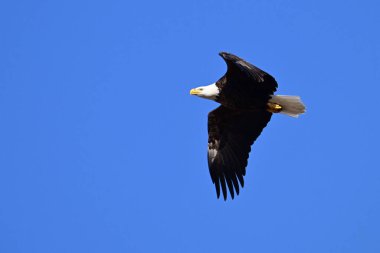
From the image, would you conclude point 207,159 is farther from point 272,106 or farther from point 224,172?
point 272,106

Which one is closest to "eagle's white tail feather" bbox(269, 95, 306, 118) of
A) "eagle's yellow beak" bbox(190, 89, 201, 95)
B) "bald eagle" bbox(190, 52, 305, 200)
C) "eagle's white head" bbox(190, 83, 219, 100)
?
"bald eagle" bbox(190, 52, 305, 200)

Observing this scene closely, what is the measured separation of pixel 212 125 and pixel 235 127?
0.46 meters

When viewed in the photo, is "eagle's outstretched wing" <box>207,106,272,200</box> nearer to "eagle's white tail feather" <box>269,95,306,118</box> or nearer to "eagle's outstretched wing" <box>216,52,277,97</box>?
"eagle's white tail feather" <box>269,95,306,118</box>

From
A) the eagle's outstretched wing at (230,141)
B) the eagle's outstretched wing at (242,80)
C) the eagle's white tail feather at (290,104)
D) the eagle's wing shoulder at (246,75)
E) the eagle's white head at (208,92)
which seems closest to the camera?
the eagle's wing shoulder at (246,75)

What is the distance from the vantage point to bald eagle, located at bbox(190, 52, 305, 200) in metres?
12.6

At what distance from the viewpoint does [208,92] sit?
12945mm

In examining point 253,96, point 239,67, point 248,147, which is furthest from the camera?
point 248,147

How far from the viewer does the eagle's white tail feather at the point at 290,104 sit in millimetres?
12992

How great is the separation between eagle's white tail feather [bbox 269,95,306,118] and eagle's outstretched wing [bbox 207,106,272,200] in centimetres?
35

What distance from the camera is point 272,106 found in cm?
1301

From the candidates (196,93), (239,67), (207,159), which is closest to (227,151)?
(207,159)

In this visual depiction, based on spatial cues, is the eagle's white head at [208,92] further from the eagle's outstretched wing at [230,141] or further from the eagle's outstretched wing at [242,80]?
the eagle's outstretched wing at [230,141]

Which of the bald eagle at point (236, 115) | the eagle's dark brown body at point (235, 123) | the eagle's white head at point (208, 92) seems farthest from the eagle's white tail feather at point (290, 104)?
the eagle's white head at point (208, 92)

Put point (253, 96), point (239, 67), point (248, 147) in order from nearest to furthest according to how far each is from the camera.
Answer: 1. point (239, 67)
2. point (253, 96)
3. point (248, 147)
